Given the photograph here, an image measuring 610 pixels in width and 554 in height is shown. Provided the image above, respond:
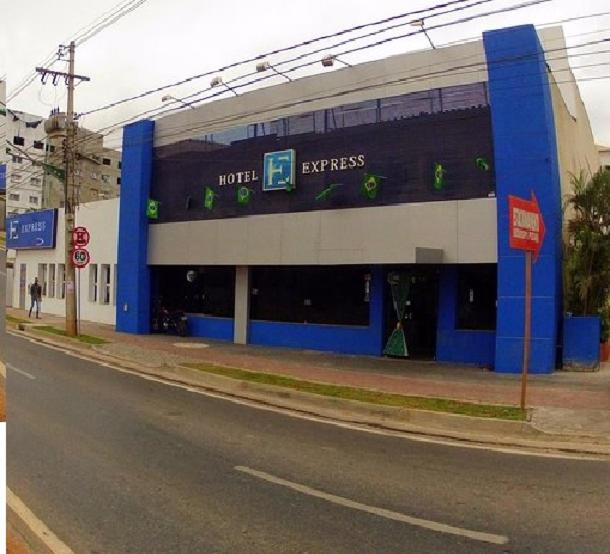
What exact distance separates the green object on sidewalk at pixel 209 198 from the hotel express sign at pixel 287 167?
1386 millimetres

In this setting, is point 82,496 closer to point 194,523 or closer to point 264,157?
point 194,523

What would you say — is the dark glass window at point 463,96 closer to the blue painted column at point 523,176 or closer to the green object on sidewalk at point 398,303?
the blue painted column at point 523,176

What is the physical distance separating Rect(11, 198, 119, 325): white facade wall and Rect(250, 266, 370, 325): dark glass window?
7.69 meters

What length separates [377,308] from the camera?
1688 centimetres

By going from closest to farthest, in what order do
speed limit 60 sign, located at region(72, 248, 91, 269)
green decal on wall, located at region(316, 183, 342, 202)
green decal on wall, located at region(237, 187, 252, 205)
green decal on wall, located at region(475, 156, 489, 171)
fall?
1. green decal on wall, located at region(475, 156, 489, 171)
2. green decal on wall, located at region(316, 183, 342, 202)
3. green decal on wall, located at region(237, 187, 252, 205)
4. speed limit 60 sign, located at region(72, 248, 91, 269)

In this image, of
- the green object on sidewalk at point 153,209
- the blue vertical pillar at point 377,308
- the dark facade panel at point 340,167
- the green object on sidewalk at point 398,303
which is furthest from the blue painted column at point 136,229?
the green object on sidewalk at point 398,303

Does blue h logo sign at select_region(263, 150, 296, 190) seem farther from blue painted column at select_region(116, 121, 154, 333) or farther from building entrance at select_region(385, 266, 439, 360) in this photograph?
blue painted column at select_region(116, 121, 154, 333)

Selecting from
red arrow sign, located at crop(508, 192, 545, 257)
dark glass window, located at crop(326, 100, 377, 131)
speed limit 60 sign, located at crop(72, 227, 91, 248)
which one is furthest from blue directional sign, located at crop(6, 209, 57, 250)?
red arrow sign, located at crop(508, 192, 545, 257)

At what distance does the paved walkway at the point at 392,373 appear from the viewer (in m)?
11.0

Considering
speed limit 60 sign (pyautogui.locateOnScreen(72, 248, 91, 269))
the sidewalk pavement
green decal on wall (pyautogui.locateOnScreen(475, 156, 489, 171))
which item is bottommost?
the sidewalk pavement

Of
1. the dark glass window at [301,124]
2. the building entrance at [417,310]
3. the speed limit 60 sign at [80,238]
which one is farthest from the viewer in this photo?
the speed limit 60 sign at [80,238]

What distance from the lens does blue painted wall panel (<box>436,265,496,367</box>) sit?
15148 mm

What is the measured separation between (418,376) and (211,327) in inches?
372

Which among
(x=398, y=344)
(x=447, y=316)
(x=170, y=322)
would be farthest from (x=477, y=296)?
(x=170, y=322)
